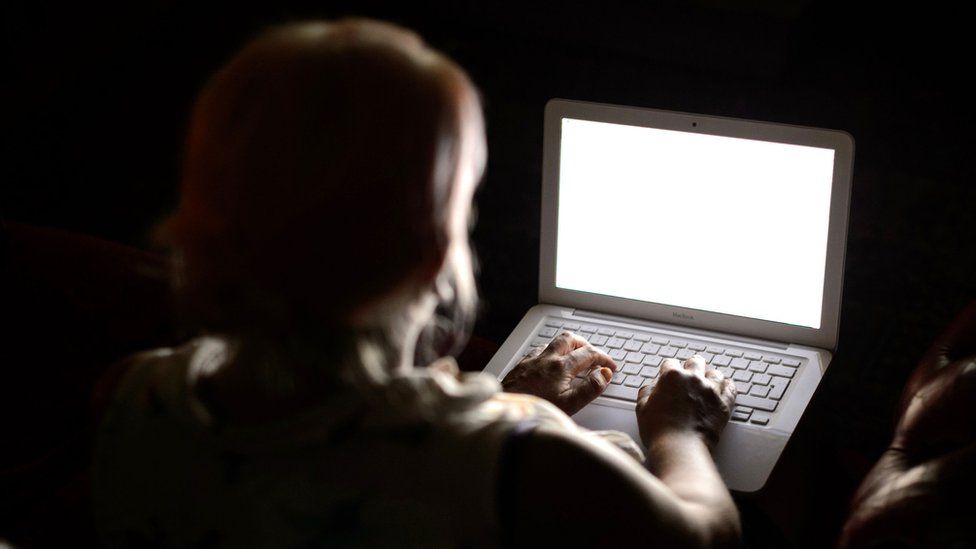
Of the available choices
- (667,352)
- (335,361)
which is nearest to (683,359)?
(667,352)

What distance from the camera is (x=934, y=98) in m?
1.64

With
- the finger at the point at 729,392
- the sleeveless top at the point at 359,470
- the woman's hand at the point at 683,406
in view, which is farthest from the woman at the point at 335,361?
the finger at the point at 729,392

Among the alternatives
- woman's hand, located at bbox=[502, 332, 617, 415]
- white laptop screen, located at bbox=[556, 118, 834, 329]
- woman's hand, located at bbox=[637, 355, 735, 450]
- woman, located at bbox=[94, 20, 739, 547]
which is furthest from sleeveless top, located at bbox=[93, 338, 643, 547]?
white laptop screen, located at bbox=[556, 118, 834, 329]

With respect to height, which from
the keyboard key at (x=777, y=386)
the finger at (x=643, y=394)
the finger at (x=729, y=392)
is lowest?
the keyboard key at (x=777, y=386)

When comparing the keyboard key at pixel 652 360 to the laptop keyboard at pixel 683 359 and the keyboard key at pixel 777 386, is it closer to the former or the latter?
the laptop keyboard at pixel 683 359

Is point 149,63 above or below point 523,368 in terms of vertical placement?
above

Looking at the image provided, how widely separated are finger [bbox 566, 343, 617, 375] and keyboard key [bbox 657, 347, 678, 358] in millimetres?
119

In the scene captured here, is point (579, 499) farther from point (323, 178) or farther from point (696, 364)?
point (696, 364)

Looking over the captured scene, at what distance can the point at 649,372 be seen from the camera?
154 centimetres

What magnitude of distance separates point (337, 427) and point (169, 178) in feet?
5.65

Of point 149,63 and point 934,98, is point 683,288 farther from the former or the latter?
point 149,63

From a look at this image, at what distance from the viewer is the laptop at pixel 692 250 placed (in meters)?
1.51

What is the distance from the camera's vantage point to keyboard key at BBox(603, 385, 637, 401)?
1494mm

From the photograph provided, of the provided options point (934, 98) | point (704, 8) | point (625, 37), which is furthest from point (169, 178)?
point (934, 98)
